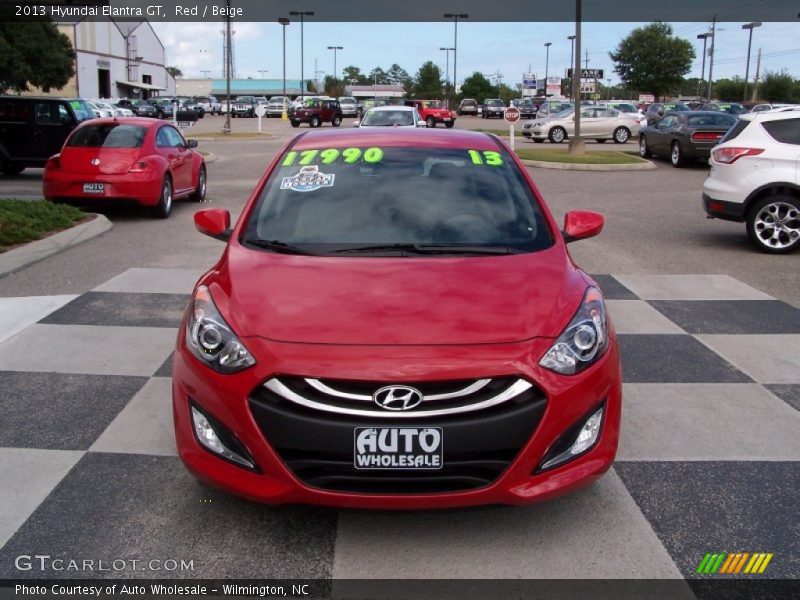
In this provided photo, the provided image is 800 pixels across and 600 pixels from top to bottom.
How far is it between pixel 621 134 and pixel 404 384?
33.0m

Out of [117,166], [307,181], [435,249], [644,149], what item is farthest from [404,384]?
[644,149]

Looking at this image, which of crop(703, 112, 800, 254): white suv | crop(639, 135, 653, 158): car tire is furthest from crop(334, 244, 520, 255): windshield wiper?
crop(639, 135, 653, 158): car tire

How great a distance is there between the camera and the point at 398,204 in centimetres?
446

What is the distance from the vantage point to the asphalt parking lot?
131 inches

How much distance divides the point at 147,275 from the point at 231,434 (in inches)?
225

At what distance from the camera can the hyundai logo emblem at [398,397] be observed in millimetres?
3059

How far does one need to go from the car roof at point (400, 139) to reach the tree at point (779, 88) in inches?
3816

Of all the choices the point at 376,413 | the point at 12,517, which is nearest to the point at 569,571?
the point at 376,413

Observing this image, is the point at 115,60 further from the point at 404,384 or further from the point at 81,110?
the point at 404,384

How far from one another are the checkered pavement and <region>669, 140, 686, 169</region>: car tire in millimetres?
17792

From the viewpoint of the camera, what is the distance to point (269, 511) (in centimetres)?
364

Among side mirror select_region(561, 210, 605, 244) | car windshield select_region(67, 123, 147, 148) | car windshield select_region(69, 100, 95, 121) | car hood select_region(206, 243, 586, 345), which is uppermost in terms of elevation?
car windshield select_region(69, 100, 95, 121)

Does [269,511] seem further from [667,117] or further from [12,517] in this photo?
[667,117]

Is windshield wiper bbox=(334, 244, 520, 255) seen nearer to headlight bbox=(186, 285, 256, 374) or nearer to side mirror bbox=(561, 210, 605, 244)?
side mirror bbox=(561, 210, 605, 244)
